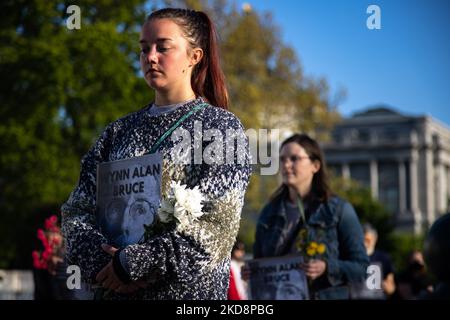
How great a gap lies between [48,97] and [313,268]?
78.0ft

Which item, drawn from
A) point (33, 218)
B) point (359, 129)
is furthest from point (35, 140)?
point (359, 129)

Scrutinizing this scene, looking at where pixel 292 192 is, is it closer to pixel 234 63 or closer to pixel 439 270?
pixel 439 270

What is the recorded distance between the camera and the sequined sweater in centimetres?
336

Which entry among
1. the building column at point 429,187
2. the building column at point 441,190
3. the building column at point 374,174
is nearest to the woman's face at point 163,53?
the building column at point 374,174

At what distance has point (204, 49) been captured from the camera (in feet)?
12.7

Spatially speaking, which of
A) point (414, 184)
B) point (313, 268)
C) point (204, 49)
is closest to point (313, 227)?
point (313, 268)

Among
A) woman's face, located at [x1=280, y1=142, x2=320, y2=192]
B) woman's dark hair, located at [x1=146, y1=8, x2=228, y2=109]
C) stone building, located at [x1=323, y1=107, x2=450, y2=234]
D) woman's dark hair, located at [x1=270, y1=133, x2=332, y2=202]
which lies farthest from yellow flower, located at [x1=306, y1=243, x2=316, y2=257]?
stone building, located at [x1=323, y1=107, x2=450, y2=234]

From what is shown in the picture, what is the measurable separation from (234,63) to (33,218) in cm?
1043

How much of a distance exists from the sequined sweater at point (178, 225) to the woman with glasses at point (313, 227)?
8.51 ft

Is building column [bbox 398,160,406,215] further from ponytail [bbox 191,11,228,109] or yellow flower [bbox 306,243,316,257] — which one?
Answer: ponytail [bbox 191,11,228,109]

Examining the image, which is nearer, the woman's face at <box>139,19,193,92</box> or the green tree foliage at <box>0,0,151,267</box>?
the woman's face at <box>139,19,193,92</box>
